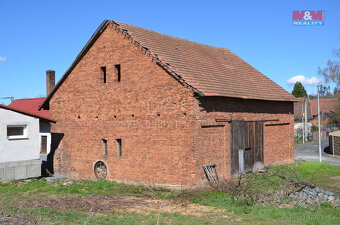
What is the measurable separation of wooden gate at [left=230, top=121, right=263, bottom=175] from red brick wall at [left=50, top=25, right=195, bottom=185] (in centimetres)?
332

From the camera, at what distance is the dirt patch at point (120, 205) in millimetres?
12023

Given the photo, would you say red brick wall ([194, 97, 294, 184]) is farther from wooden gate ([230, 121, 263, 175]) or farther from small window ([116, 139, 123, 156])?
small window ([116, 139, 123, 156])

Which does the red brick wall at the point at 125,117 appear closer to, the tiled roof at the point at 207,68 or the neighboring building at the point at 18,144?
the tiled roof at the point at 207,68

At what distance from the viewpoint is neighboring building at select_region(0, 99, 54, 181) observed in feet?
60.5

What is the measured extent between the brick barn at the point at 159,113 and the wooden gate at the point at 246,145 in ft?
0.17

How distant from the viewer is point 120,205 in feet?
42.3

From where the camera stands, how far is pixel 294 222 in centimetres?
995

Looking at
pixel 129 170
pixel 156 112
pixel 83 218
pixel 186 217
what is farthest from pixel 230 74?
pixel 83 218

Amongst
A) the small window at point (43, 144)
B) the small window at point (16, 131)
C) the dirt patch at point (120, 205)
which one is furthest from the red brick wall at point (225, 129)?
the small window at point (43, 144)

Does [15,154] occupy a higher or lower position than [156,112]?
lower

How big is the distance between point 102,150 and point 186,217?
9226 mm

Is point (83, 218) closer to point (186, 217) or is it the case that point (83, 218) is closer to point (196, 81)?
point (186, 217)

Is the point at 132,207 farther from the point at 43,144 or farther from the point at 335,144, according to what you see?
the point at 335,144

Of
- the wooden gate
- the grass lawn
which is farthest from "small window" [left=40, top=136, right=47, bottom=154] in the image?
the wooden gate
